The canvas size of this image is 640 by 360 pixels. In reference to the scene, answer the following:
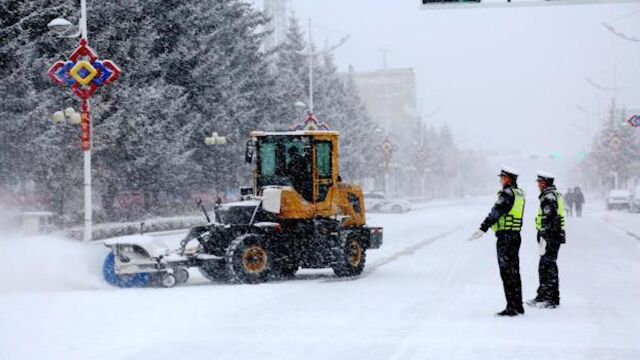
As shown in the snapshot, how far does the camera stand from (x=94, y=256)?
53.0 feet

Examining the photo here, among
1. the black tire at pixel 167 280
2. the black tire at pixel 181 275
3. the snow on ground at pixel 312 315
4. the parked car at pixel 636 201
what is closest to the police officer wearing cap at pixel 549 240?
the snow on ground at pixel 312 315

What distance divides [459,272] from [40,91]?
18061mm

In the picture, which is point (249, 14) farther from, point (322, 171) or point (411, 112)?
point (411, 112)

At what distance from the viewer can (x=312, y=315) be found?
472 inches

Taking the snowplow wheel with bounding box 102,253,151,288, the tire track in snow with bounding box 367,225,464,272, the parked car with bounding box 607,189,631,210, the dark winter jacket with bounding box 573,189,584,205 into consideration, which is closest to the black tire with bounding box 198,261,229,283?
the snowplow wheel with bounding box 102,253,151,288

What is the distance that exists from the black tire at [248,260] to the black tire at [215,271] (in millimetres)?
225

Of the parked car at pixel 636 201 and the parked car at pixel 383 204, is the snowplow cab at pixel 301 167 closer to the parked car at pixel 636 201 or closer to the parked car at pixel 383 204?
the parked car at pixel 383 204

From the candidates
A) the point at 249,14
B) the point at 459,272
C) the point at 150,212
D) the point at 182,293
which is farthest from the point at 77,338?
the point at 249,14

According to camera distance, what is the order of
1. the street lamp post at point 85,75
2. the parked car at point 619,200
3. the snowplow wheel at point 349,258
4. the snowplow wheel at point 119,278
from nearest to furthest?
the snowplow wheel at point 119,278, the snowplow wheel at point 349,258, the street lamp post at point 85,75, the parked car at point 619,200

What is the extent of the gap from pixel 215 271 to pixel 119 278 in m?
1.79

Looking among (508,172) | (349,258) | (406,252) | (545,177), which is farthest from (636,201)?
(508,172)

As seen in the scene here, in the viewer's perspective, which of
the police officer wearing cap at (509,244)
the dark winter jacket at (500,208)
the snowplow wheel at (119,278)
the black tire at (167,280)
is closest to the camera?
the dark winter jacket at (500,208)

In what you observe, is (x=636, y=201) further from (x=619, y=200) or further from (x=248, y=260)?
(x=248, y=260)

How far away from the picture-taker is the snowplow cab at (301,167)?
56.2 ft
